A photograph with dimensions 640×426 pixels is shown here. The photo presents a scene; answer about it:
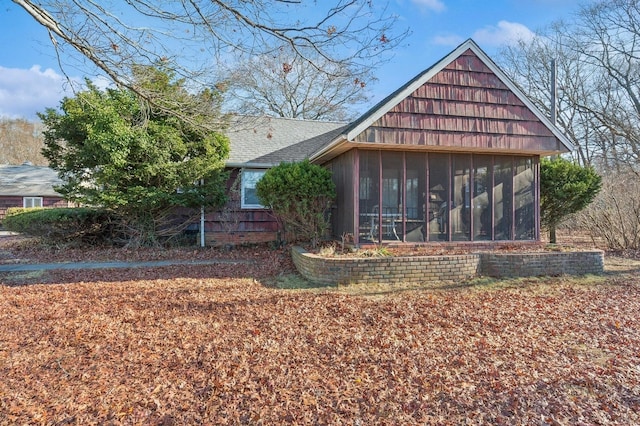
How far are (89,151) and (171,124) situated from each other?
205cm

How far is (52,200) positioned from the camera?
66.5 feet

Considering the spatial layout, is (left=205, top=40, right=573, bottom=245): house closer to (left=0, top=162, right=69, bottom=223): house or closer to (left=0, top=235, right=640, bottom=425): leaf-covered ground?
(left=0, top=235, right=640, bottom=425): leaf-covered ground

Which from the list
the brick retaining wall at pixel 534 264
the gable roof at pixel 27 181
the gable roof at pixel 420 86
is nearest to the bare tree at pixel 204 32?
the gable roof at pixel 420 86

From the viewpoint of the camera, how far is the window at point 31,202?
19.8 m

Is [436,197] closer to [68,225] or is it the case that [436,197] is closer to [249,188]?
[249,188]

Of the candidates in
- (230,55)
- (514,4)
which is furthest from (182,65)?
(514,4)

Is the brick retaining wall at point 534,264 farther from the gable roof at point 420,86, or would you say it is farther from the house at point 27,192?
the house at point 27,192

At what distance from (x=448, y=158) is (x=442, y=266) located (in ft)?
9.23

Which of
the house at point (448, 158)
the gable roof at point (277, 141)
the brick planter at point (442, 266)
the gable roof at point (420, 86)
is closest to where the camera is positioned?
the brick planter at point (442, 266)

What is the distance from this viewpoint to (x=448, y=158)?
8344 mm

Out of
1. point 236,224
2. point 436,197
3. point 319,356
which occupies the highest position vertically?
point 436,197

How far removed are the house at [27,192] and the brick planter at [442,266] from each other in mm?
19151

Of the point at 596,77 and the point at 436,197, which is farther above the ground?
the point at 596,77

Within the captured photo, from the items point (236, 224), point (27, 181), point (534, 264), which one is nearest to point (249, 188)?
point (236, 224)
